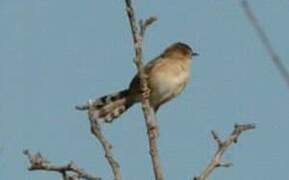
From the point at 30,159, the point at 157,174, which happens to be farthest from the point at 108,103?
the point at 157,174

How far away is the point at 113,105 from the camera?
7.81 m

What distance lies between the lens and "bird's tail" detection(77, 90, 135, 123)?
7078mm

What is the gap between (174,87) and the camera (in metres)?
9.03

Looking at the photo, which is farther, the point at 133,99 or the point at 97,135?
the point at 133,99

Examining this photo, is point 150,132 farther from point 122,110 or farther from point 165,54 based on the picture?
point 165,54

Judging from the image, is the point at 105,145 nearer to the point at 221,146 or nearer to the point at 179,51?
the point at 221,146

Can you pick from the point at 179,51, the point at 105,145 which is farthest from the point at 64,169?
the point at 179,51

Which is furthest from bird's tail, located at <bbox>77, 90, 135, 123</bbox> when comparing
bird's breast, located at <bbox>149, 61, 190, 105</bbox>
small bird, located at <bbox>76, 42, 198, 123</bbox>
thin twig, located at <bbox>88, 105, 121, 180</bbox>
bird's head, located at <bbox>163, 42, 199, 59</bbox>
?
thin twig, located at <bbox>88, 105, 121, 180</bbox>

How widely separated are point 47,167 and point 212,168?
2.97ft

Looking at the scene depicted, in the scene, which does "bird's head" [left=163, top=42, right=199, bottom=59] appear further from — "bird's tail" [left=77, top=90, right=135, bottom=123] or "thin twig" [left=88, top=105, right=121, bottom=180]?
"thin twig" [left=88, top=105, right=121, bottom=180]

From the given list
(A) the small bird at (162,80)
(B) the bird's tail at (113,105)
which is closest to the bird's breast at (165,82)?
(A) the small bird at (162,80)

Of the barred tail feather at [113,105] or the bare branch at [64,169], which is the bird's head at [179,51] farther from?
the bare branch at [64,169]

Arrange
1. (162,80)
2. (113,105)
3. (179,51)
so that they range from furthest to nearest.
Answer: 1. (179,51)
2. (162,80)
3. (113,105)

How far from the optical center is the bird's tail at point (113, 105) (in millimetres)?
7078
